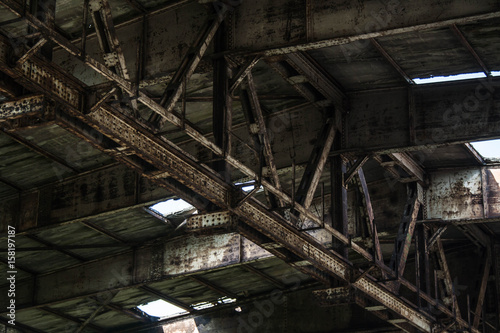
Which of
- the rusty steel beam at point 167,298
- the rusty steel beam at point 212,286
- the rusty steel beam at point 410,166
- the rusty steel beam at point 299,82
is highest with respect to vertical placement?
the rusty steel beam at point 299,82

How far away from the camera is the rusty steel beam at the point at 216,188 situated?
384 inches

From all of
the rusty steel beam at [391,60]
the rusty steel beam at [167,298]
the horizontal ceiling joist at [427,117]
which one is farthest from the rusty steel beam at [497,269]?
the rusty steel beam at [167,298]

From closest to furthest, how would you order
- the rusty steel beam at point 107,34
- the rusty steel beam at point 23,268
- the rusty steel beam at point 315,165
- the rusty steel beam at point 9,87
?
the rusty steel beam at point 9,87 < the rusty steel beam at point 107,34 < the rusty steel beam at point 315,165 < the rusty steel beam at point 23,268

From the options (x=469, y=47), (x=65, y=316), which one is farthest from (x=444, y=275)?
(x=65, y=316)

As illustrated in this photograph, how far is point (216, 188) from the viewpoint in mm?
11500

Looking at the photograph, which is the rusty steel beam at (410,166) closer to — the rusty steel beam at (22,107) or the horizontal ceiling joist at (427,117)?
the horizontal ceiling joist at (427,117)

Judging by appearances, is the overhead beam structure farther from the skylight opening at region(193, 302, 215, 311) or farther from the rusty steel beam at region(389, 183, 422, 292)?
the skylight opening at region(193, 302, 215, 311)

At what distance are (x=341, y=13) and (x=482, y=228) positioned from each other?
422 inches

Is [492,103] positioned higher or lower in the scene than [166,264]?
higher

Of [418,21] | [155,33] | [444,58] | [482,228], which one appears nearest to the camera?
[418,21]

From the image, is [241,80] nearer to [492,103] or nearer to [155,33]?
[155,33]

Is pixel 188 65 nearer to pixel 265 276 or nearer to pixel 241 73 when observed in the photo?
pixel 241 73

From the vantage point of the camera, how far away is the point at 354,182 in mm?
14914

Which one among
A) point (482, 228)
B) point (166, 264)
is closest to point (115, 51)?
point (166, 264)
